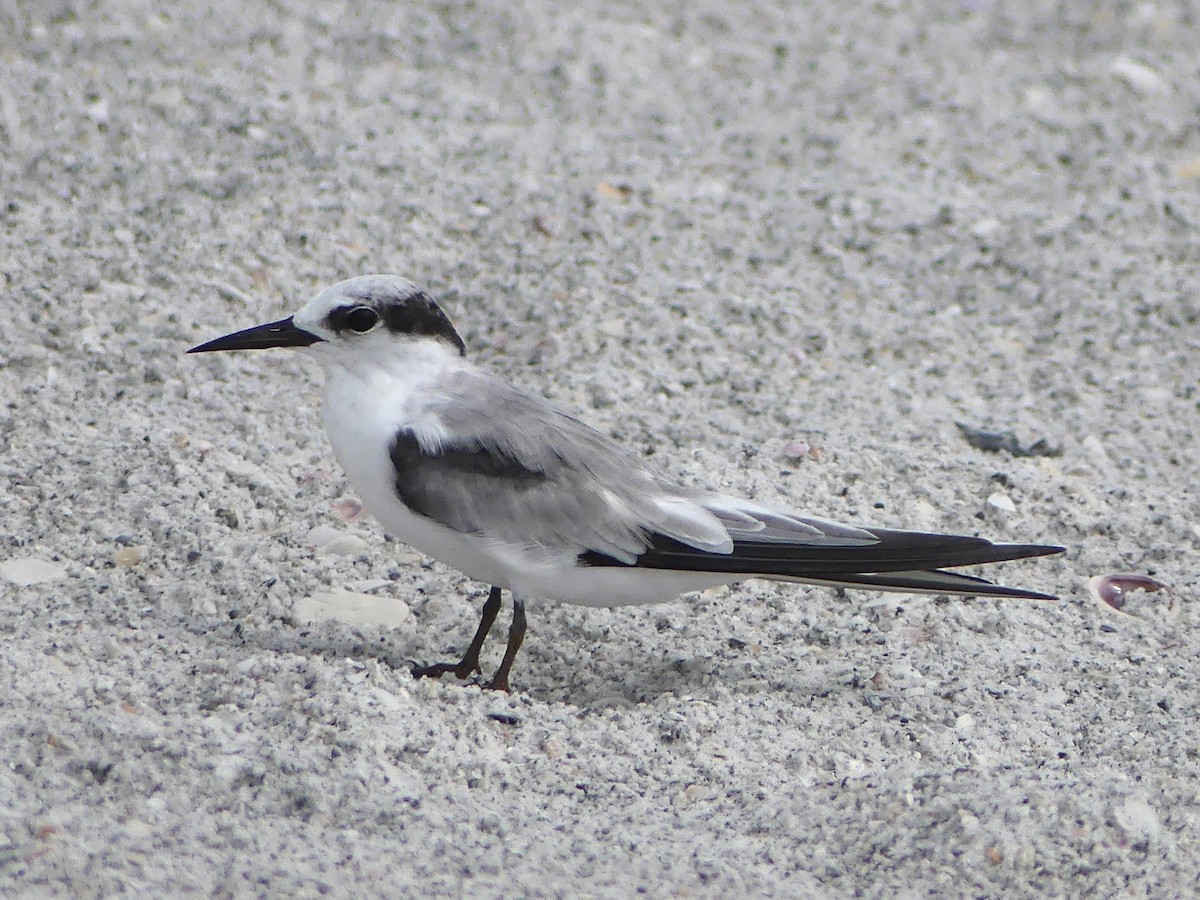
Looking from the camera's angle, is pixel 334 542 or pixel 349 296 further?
pixel 334 542

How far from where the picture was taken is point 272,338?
323 cm

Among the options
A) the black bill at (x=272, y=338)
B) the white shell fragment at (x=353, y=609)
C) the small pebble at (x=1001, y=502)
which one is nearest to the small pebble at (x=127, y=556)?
the white shell fragment at (x=353, y=609)

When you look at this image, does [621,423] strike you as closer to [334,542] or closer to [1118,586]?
[334,542]

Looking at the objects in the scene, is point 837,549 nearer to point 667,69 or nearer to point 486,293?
point 486,293

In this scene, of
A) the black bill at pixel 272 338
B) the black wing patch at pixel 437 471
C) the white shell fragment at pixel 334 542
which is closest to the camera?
the black wing patch at pixel 437 471

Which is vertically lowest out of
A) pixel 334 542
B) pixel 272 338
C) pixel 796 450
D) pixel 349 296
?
pixel 334 542

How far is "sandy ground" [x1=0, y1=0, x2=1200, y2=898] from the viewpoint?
2.69 meters

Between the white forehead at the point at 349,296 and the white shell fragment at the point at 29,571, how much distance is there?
2.46 feet

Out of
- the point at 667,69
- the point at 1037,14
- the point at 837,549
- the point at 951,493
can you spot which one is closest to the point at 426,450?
the point at 837,549

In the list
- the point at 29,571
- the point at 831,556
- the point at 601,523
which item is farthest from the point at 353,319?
the point at 831,556

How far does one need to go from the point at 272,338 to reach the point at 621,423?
3.85 feet

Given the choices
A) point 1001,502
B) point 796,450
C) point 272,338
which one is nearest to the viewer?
point 272,338

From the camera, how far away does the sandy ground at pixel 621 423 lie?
106 inches

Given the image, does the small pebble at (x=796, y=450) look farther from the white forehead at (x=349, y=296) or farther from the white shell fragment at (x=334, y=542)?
the white forehead at (x=349, y=296)
